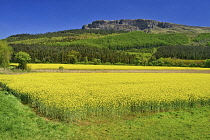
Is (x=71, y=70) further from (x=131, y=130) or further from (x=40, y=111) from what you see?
(x=131, y=130)

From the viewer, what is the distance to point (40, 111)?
695 inches

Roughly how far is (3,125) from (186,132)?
12.9m

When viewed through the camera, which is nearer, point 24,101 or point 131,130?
point 131,130

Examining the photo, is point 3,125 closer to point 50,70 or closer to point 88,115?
point 88,115

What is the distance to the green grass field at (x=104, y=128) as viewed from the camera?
1232cm

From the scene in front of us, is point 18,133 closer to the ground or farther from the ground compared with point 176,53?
closer to the ground

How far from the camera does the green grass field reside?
485 inches

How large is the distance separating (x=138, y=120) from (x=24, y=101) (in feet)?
43.7

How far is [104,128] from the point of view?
1407cm

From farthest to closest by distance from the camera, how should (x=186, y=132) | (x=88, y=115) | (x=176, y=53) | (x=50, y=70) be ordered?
(x=176, y=53)
(x=50, y=70)
(x=88, y=115)
(x=186, y=132)

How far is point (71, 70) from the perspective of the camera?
64.2 metres

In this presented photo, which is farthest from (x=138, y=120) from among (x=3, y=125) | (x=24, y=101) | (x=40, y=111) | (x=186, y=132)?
(x=24, y=101)

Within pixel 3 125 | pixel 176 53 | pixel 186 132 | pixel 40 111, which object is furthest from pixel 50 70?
pixel 176 53

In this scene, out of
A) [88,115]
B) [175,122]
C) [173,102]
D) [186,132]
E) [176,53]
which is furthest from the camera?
[176,53]
